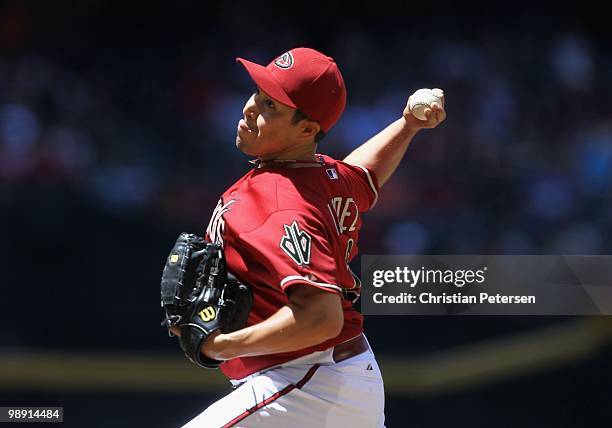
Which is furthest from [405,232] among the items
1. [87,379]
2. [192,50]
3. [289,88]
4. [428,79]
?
[289,88]

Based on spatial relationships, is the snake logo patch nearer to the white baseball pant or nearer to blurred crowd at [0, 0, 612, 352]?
the white baseball pant

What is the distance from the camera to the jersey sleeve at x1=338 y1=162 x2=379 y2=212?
8.36 ft

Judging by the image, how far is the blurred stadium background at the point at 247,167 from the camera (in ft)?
14.3

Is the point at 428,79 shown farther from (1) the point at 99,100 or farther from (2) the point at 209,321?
(2) the point at 209,321

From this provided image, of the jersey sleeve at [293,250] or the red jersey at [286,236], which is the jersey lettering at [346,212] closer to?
the red jersey at [286,236]

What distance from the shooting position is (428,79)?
455 cm

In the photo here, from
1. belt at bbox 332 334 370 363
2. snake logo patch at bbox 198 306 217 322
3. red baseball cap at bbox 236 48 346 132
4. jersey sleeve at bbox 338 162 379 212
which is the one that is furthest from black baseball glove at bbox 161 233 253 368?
jersey sleeve at bbox 338 162 379 212

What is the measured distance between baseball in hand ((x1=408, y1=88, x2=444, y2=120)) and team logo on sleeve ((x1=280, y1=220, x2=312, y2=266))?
2.43 ft

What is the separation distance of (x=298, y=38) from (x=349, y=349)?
257 centimetres

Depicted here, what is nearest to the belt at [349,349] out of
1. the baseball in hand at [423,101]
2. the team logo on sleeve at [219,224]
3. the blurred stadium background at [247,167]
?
the team logo on sleeve at [219,224]

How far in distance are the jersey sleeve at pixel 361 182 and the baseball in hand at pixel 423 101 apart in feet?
0.69

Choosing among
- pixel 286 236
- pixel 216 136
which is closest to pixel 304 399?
pixel 286 236

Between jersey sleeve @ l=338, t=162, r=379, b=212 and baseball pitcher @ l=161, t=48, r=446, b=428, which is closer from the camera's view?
baseball pitcher @ l=161, t=48, r=446, b=428

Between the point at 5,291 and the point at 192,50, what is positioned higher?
the point at 192,50
